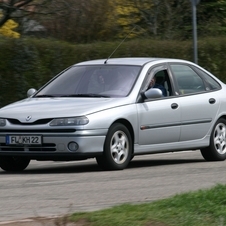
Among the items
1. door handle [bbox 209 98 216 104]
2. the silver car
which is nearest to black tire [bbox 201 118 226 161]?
the silver car

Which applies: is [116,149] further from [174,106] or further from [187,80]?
[187,80]

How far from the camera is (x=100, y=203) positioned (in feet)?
28.6

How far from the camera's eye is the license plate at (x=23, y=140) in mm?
11500

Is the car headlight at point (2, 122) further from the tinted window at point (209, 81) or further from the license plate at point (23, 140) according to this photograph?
the tinted window at point (209, 81)

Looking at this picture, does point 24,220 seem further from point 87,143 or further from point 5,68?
point 5,68

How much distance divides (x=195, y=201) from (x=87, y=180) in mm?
2971

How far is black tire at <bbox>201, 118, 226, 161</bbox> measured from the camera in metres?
13.5

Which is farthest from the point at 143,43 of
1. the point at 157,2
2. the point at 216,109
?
the point at 157,2

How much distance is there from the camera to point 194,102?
13.2 meters

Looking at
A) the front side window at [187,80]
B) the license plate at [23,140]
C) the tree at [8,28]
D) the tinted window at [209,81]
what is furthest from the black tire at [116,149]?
the tree at [8,28]

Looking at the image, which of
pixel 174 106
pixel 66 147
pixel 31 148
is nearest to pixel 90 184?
pixel 66 147

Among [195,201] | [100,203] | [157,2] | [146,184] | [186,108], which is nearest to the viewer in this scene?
[195,201]

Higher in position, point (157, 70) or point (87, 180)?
point (157, 70)

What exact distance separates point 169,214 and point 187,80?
20.4ft
